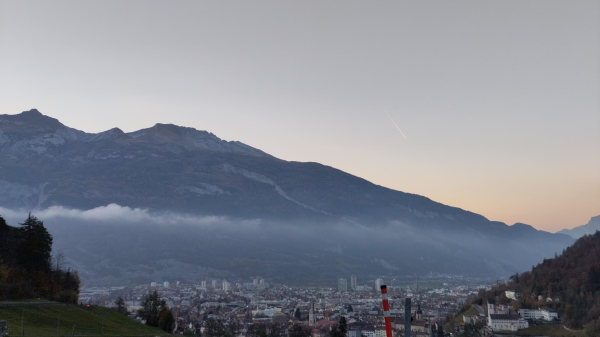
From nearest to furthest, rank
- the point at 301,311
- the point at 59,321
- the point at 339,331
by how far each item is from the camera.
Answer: the point at 59,321
the point at 339,331
the point at 301,311

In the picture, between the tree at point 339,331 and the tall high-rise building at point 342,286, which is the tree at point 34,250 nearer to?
the tree at point 339,331

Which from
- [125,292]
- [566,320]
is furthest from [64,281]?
[125,292]

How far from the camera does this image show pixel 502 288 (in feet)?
331

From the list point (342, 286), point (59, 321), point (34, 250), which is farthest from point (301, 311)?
point (342, 286)

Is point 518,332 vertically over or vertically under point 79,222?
under

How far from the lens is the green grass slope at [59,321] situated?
79.5 ft

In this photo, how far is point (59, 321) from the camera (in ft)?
91.8

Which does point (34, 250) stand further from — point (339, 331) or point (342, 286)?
point (342, 286)

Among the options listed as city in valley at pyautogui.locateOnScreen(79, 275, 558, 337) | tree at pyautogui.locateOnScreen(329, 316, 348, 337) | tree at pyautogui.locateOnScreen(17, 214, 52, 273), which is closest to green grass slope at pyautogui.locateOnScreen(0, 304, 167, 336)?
tree at pyautogui.locateOnScreen(17, 214, 52, 273)

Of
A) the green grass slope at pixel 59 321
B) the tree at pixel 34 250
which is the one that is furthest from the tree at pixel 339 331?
the tree at pixel 34 250

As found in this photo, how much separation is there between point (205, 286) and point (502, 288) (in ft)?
246

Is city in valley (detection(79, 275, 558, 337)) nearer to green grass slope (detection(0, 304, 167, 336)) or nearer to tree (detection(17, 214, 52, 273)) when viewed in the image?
tree (detection(17, 214, 52, 273))

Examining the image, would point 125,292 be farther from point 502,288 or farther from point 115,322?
point 115,322

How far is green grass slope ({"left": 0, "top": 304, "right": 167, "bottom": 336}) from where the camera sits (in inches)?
954
